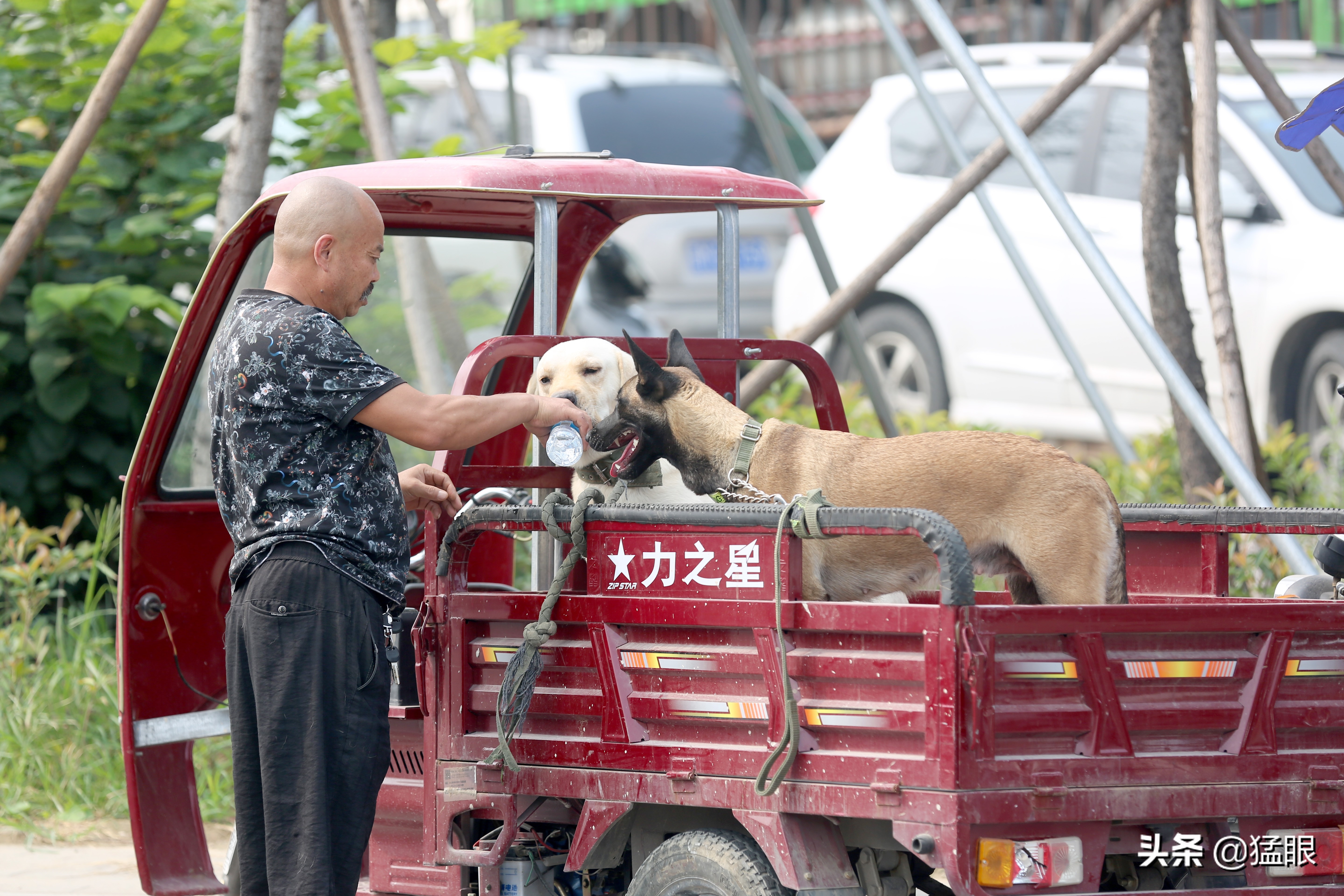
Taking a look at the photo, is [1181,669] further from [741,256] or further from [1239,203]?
[741,256]

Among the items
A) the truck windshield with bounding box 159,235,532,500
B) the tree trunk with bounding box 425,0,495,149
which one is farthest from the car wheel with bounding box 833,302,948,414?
the truck windshield with bounding box 159,235,532,500

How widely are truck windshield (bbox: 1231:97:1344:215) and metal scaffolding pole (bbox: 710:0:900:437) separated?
2.48m

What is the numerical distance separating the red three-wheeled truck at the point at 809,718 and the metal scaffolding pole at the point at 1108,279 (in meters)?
0.76

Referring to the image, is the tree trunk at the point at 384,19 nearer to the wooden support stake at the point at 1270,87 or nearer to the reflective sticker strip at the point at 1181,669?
the wooden support stake at the point at 1270,87

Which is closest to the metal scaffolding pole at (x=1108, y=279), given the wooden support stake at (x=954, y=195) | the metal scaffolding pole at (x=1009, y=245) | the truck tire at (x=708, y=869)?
the wooden support stake at (x=954, y=195)

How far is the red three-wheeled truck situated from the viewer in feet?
9.85

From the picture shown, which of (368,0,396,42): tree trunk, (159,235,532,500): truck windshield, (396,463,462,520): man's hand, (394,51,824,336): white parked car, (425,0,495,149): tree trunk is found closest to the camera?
(396,463,462,520): man's hand

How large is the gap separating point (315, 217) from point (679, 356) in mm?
1117

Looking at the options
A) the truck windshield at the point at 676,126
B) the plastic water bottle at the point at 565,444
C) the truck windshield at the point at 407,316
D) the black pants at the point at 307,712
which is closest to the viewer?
the black pants at the point at 307,712

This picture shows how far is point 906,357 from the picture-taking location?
32.6 ft

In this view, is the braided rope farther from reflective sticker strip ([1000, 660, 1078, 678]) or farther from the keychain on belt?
reflective sticker strip ([1000, 660, 1078, 678])

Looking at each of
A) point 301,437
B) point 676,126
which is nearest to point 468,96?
point 676,126

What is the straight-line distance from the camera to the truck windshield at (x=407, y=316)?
4.62m

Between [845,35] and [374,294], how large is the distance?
12824 mm
